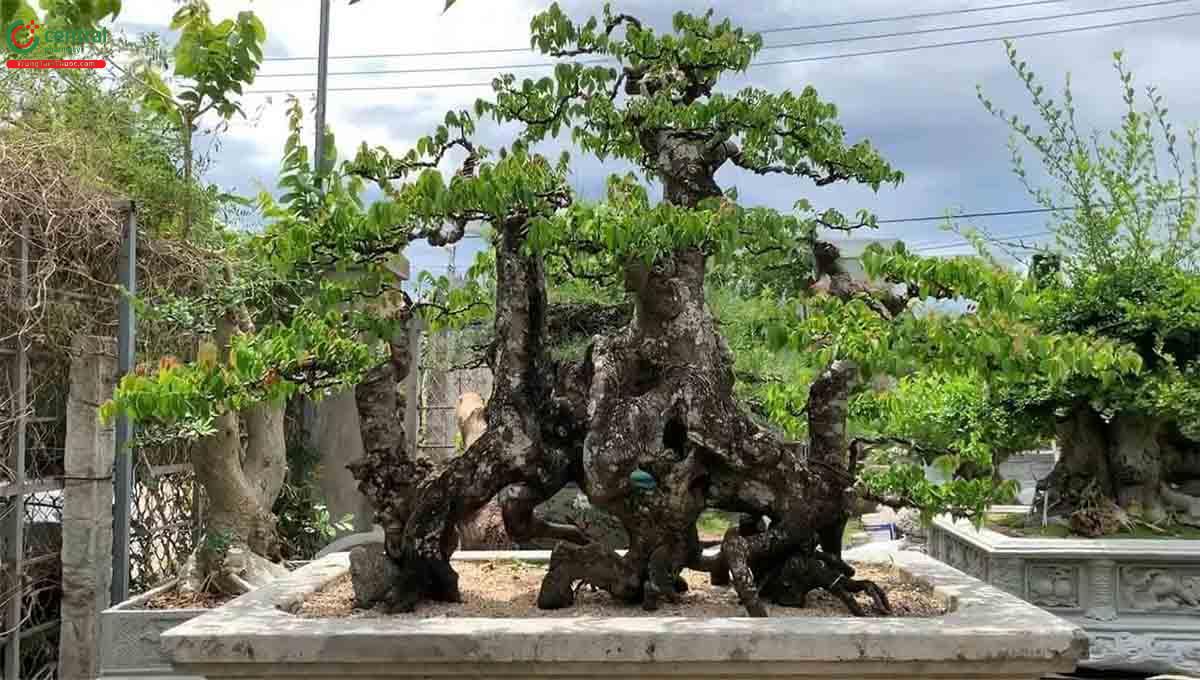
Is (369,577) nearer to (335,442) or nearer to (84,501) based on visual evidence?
(84,501)

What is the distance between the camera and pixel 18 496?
2.98 meters

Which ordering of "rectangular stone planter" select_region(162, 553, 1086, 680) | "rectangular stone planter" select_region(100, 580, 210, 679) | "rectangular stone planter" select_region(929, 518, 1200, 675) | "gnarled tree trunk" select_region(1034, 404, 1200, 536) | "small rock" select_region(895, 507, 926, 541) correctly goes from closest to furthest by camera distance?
1. "rectangular stone planter" select_region(162, 553, 1086, 680)
2. "rectangular stone planter" select_region(100, 580, 210, 679)
3. "rectangular stone planter" select_region(929, 518, 1200, 675)
4. "gnarled tree trunk" select_region(1034, 404, 1200, 536)
5. "small rock" select_region(895, 507, 926, 541)

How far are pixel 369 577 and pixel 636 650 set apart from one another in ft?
2.13

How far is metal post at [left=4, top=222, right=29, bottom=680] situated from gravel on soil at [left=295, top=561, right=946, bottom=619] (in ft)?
4.06

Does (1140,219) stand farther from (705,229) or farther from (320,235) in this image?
(320,235)

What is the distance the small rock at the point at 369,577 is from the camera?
2014mm

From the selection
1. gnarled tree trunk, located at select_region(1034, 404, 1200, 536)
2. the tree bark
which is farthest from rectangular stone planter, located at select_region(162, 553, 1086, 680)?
gnarled tree trunk, located at select_region(1034, 404, 1200, 536)

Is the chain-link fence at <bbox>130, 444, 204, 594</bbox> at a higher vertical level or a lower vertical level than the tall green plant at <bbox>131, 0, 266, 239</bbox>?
lower

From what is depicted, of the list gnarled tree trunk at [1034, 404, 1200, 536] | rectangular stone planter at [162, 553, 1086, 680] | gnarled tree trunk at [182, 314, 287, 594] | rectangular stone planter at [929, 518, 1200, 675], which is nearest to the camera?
rectangular stone planter at [162, 553, 1086, 680]

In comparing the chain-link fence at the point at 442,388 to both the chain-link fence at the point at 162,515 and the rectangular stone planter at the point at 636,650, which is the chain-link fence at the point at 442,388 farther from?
the rectangular stone planter at the point at 636,650

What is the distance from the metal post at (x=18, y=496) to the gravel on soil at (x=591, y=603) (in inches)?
48.8

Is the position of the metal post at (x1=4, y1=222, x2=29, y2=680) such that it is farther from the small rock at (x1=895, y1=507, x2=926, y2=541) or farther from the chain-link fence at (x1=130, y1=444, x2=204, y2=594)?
the small rock at (x1=895, y1=507, x2=926, y2=541)

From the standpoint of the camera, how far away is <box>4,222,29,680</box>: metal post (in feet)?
9.75

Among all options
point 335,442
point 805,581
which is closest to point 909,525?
point 335,442
